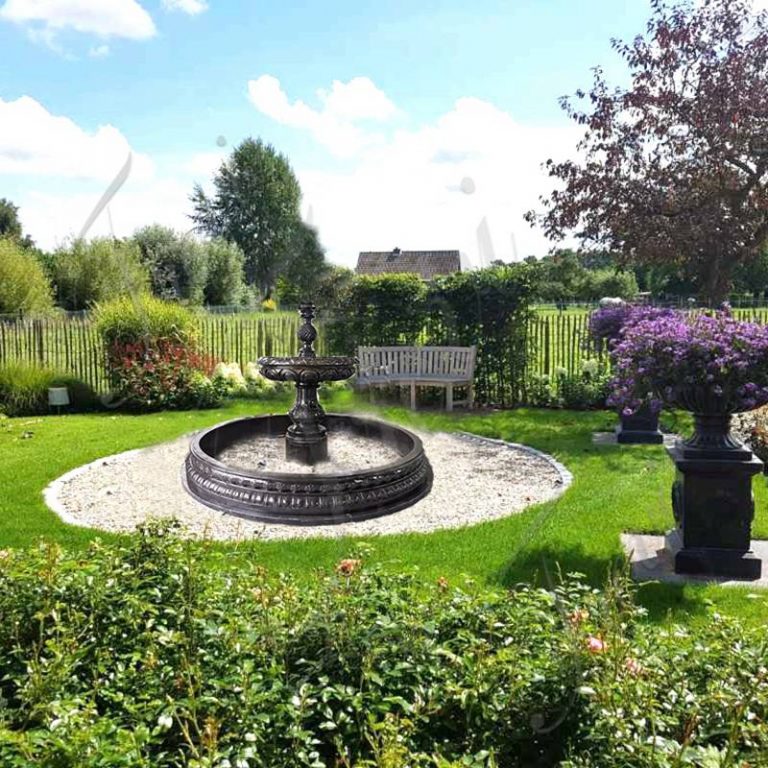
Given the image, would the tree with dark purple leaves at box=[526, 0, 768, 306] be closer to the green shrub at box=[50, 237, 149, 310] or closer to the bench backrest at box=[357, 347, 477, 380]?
the bench backrest at box=[357, 347, 477, 380]

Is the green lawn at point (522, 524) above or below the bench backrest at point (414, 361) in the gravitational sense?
below

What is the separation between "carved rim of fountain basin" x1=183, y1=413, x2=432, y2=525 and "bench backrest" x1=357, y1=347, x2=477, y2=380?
15.9ft

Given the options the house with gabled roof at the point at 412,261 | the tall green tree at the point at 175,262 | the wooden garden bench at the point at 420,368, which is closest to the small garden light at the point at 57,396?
the wooden garden bench at the point at 420,368

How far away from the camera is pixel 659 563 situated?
4695mm

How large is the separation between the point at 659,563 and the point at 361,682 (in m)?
3.49

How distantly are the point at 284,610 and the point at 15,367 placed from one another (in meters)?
10.4

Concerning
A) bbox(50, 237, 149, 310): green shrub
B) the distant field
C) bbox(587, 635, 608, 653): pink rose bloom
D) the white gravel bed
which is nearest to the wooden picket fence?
the distant field

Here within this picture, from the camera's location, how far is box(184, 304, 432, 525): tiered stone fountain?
5.54m

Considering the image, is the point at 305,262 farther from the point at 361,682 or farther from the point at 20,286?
the point at 361,682

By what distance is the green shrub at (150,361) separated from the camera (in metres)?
11.1

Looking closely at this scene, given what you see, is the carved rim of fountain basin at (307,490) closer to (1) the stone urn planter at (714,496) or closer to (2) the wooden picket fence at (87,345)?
(1) the stone urn planter at (714,496)

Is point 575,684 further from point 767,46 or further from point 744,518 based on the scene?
point 767,46

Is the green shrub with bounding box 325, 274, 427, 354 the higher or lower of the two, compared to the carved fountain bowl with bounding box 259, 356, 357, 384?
higher

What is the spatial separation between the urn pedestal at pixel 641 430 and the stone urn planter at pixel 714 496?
384 cm
